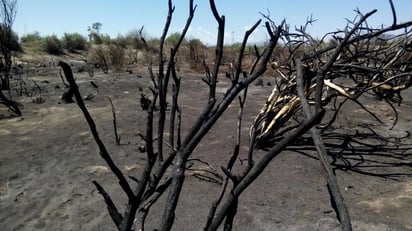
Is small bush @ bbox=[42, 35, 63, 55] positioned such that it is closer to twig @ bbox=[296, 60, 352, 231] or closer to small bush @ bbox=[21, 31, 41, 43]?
small bush @ bbox=[21, 31, 41, 43]

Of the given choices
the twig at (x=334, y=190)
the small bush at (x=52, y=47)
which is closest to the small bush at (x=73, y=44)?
the small bush at (x=52, y=47)

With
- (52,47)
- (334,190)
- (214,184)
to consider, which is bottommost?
(214,184)

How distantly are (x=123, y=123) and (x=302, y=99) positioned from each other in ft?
19.1

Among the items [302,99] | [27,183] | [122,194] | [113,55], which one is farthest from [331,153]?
[113,55]

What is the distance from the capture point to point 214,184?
156 inches

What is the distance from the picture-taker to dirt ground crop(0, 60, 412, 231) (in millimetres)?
3256

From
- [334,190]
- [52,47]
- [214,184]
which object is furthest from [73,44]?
[334,190]

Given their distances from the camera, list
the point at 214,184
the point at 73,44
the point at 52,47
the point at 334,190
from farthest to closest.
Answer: the point at 73,44 → the point at 52,47 → the point at 214,184 → the point at 334,190

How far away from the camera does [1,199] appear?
392 cm

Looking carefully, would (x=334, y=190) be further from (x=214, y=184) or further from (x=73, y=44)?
(x=73, y=44)

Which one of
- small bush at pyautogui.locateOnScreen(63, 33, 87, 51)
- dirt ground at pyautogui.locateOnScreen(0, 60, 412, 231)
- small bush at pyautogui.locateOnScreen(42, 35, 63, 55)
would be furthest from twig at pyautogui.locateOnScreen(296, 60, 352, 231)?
small bush at pyautogui.locateOnScreen(63, 33, 87, 51)

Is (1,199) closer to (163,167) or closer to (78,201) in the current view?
(78,201)

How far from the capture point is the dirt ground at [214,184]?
10.7 feet

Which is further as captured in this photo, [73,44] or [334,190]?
[73,44]
